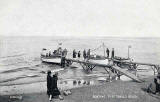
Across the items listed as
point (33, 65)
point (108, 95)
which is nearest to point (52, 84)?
point (108, 95)

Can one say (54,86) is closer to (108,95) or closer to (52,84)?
(52,84)

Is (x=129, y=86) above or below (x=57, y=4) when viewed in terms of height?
below

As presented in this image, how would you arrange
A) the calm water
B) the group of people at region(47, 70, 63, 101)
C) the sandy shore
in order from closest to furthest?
1. the group of people at region(47, 70, 63, 101)
2. the sandy shore
3. the calm water

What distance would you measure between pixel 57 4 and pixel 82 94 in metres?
9.35

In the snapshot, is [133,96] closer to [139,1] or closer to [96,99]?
[96,99]

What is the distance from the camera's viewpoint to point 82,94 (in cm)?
1128

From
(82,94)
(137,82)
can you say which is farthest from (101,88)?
(137,82)

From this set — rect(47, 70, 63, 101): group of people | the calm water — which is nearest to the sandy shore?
rect(47, 70, 63, 101): group of people

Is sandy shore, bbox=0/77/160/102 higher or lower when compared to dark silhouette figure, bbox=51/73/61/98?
lower

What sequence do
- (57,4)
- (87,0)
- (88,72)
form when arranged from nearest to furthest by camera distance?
(57,4)
(87,0)
(88,72)

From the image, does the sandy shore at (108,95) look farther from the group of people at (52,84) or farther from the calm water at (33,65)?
the calm water at (33,65)

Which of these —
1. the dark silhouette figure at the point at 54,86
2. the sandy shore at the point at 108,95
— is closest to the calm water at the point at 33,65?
the sandy shore at the point at 108,95

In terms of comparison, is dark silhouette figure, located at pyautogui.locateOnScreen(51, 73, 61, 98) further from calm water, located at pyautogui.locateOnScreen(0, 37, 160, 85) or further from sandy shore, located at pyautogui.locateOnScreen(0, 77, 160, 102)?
calm water, located at pyautogui.locateOnScreen(0, 37, 160, 85)

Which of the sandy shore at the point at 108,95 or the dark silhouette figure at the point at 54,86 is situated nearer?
the dark silhouette figure at the point at 54,86
